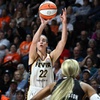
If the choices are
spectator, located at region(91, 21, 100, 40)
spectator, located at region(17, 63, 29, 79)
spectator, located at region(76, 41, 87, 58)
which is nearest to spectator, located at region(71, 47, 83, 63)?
spectator, located at region(76, 41, 87, 58)

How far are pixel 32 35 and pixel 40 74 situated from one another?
6775mm

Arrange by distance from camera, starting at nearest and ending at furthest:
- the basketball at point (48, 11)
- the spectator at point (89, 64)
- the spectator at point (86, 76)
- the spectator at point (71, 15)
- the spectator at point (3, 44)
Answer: the basketball at point (48, 11)
the spectator at point (86, 76)
the spectator at point (89, 64)
the spectator at point (71, 15)
the spectator at point (3, 44)

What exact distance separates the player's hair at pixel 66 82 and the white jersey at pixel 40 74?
255 centimetres

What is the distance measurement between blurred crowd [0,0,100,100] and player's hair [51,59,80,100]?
5.23m

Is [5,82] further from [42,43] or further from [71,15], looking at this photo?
[42,43]

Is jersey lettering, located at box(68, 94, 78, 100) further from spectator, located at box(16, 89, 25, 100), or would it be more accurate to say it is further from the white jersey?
spectator, located at box(16, 89, 25, 100)

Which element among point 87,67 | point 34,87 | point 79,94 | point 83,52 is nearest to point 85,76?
point 87,67

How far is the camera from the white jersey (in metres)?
7.76

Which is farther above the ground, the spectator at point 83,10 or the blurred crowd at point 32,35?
the spectator at point 83,10

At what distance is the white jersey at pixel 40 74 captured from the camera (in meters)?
7.76

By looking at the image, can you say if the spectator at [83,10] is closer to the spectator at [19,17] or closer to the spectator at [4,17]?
the spectator at [19,17]

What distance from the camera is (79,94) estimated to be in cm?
524

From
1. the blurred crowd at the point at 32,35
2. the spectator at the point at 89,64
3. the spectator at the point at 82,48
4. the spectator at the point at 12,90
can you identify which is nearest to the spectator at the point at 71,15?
the blurred crowd at the point at 32,35

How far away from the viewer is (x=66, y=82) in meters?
5.21
